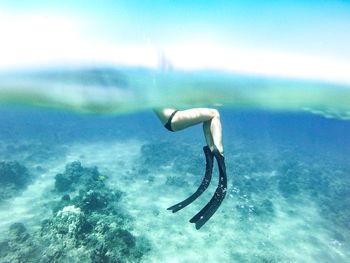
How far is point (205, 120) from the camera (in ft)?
22.5

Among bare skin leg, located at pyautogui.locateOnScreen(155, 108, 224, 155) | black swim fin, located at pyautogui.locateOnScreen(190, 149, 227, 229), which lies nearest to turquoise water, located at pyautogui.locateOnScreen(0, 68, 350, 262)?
bare skin leg, located at pyautogui.locateOnScreen(155, 108, 224, 155)


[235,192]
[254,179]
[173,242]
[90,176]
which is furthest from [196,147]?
[173,242]

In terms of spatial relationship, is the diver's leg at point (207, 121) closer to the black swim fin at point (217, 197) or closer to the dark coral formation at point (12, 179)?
the black swim fin at point (217, 197)

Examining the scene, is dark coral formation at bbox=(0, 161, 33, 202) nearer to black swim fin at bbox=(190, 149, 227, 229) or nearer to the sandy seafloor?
the sandy seafloor

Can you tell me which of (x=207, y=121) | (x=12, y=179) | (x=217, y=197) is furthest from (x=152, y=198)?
(x=207, y=121)

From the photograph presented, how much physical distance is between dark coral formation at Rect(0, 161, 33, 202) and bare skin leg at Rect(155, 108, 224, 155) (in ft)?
45.5

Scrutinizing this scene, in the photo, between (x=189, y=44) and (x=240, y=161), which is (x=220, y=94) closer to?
(x=189, y=44)

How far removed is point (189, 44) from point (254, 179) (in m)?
13.9

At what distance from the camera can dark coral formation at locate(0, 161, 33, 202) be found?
57.0 ft

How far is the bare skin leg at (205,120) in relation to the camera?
260 inches

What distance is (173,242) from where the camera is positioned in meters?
13.0

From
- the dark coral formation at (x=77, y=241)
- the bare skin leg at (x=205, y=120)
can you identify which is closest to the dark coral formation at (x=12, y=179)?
the dark coral formation at (x=77, y=241)

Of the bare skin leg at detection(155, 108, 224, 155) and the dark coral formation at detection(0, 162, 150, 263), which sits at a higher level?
the bare skin leg at detection(155, 108, 224, 155)

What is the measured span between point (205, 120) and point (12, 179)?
1630 cm
